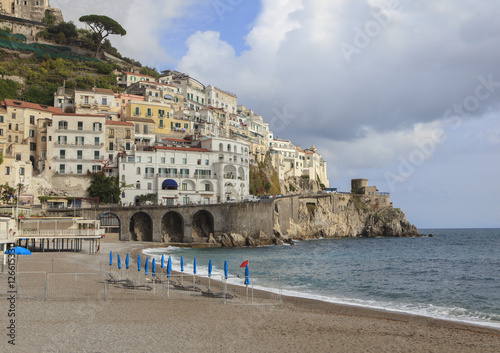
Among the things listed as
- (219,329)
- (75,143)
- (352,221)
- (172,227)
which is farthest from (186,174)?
(219,329)

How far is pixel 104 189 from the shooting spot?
63.4 m

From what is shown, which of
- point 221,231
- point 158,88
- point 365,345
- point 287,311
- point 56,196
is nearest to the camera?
point 365,345

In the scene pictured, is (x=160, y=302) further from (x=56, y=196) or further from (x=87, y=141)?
(x=87, y=141)

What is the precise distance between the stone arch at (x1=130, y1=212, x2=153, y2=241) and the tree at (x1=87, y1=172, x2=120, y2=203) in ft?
12.6

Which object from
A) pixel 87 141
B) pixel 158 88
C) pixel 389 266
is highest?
pixel 158 88

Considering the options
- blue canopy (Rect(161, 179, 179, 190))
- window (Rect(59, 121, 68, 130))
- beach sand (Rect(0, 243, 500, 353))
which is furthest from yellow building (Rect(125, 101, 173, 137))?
beach sand (Rect(0, 243, 500, 353))

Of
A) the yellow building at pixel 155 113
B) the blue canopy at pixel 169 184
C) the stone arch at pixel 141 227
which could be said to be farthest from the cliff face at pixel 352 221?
the yellow building at pixel 155 113

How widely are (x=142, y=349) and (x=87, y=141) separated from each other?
198 ft

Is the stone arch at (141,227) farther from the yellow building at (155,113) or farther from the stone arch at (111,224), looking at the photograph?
the yellow building at (155,113)

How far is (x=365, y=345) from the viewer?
1327cm

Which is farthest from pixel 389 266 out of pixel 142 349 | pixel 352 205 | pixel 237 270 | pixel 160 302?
pixel 352 205

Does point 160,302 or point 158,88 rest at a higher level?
point 158,88

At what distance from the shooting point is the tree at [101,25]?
352 feet

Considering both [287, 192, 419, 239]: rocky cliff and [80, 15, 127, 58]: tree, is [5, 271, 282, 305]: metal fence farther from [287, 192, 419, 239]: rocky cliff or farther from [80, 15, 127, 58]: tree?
[80, 15, 127, 58]: tree
